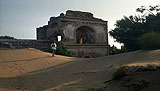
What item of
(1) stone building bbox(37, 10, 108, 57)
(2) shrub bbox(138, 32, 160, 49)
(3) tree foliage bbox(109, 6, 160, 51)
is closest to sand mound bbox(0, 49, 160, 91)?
(2) shrub bbox(138, 32, 160, 49)

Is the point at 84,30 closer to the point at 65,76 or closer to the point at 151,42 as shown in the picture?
the point at 151,42

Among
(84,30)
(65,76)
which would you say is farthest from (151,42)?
(84,30)

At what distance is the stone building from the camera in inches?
760

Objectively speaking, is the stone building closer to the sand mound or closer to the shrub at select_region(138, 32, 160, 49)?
the shrub at select_region(138, 32, 160, 49)

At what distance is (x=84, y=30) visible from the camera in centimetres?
2327

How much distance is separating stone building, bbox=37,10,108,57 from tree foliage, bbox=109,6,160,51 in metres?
2.98

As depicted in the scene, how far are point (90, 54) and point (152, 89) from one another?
16.9 metres

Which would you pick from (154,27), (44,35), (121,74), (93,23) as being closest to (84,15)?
(93,23)

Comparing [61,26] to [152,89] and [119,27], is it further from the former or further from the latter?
[152,89]

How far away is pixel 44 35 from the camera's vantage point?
2384 centimetres

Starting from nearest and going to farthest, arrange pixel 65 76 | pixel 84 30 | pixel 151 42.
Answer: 1. pixel 65 76
2. pixel 151 42
3. pixel 84 30

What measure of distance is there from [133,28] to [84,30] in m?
6.84

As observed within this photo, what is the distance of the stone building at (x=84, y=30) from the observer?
19.3 m

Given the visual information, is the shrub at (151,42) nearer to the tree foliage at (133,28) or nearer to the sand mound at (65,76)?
the sand mound at (65,76)
